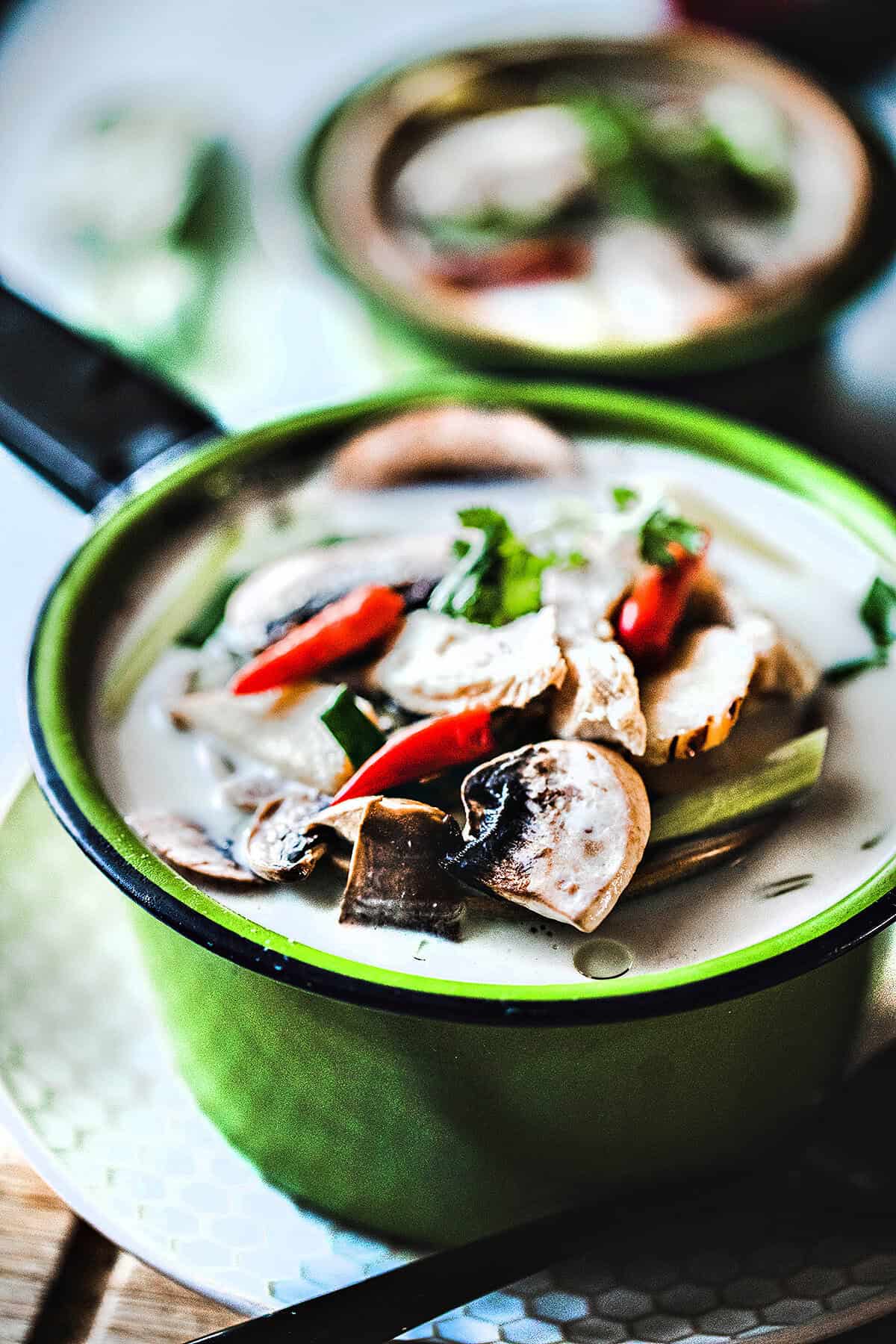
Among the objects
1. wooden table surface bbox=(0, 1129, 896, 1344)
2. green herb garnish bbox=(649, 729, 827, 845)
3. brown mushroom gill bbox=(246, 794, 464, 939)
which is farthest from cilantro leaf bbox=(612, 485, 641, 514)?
wooden table surface bbox=(0, 1129, 896, 1344)

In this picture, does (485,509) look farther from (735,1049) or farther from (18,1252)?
(18,1252)

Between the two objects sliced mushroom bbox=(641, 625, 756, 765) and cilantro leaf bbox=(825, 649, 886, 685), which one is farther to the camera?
cilantro leaf bbox=(825, 649, 886, 685)

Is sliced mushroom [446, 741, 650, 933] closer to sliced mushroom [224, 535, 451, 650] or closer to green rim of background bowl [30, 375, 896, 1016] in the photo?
green rim of background bowl [30, 375, 896, 1016]

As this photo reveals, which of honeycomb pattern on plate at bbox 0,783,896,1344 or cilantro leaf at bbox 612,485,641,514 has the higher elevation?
cilantro leaf at bbox 612,485,641,514

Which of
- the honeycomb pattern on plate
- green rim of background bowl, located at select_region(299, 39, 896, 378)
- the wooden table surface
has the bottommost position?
the wooden table surface

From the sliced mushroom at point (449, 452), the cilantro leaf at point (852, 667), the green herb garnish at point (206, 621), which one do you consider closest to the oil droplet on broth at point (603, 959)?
the cilantro leaf at point (852, 667)

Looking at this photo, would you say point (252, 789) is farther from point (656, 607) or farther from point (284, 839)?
point (656, 607)

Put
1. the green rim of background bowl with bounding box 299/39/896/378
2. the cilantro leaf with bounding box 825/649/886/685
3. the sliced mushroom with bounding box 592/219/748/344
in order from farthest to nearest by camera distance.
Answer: the sliced mushroom with bounding box 592/219/748/344 → the green rim of background bowl with bounding box 299/39/896/378 → the cilantro leaf with bounding box 825/649/886/685

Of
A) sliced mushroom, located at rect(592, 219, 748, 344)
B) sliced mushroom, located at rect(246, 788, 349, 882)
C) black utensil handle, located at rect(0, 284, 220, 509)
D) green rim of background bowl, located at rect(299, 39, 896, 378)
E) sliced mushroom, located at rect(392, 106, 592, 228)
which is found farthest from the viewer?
sliced mushroom, located at rect(392, 106, 592, 228)
